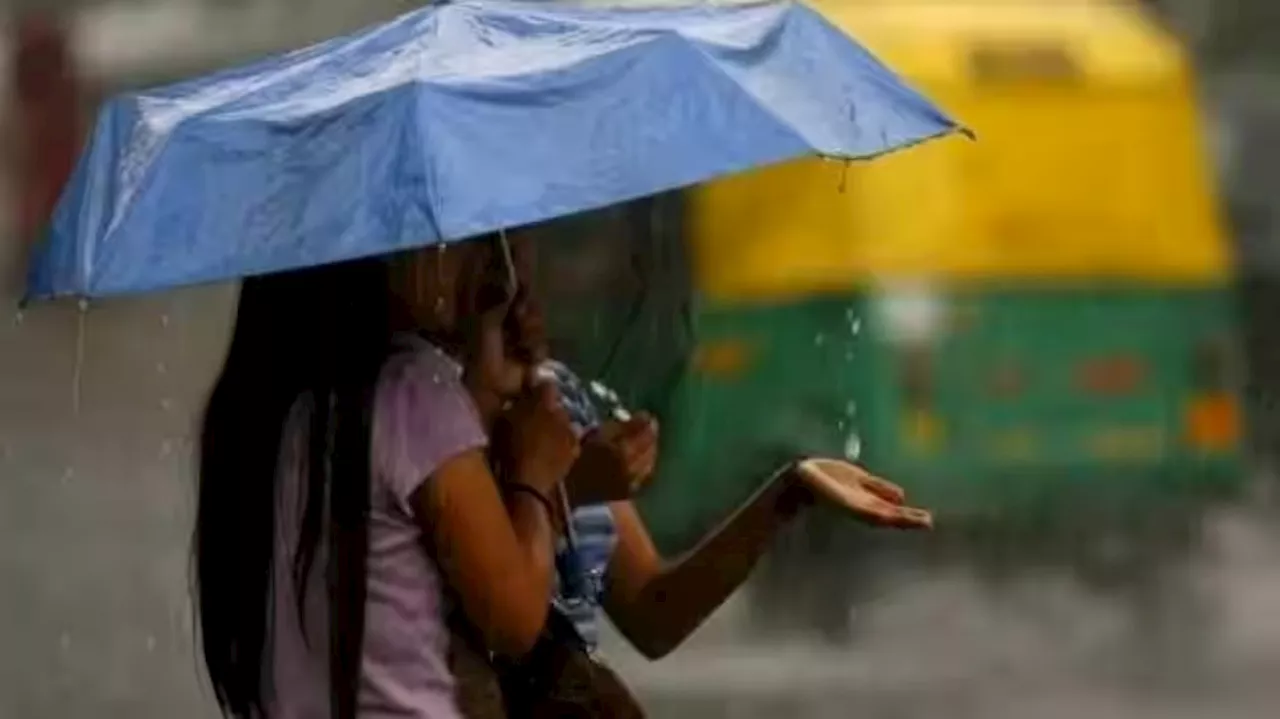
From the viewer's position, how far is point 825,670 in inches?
323

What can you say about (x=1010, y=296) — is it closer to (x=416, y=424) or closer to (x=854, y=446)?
(x=854, y=446)

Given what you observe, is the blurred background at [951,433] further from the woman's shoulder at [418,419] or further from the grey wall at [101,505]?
the woman's shoulder at [418,419]


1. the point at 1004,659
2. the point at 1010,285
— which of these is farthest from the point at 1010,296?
the point at 1004,659

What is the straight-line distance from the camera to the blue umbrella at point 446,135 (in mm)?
2859

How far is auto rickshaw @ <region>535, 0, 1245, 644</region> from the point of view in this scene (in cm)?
839

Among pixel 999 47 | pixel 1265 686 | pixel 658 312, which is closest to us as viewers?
pixel 658 312

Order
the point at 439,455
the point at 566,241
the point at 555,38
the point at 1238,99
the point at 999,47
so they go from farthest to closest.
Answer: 1. the point at 1238,99
2. the point at 999,47
3. the point at 566,241
4. the point at 555,38
5. the point at 439,455

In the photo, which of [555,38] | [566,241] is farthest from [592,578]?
[566,241]

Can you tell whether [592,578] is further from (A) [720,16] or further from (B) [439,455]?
(A) [720,16]

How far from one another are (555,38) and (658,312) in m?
0.57

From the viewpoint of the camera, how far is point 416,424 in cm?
295

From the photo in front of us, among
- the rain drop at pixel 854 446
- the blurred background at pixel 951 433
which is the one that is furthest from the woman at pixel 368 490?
the rain drop at pixel 854 446

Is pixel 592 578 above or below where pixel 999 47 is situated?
above

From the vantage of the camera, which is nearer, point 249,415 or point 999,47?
point 249,415
